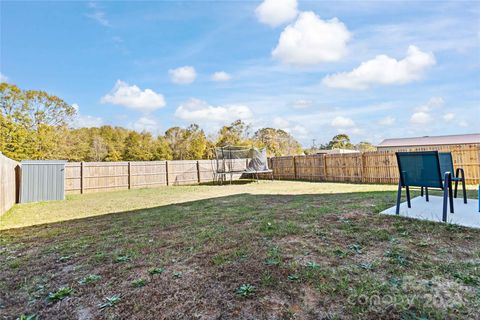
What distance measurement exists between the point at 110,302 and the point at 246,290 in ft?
3.20

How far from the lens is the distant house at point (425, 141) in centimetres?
2231

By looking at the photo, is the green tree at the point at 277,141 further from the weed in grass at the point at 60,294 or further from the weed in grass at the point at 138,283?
the weed in grass at the point at 60,294

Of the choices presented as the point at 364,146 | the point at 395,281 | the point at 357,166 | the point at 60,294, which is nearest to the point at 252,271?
the point at 395,281

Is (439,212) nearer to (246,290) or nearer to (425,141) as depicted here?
(246,290)

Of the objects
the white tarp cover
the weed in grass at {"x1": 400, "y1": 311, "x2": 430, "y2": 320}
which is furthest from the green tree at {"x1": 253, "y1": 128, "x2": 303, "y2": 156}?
the weed in grass at {"x1": 400, "y1": 311, "x2": 430, "y2": 320}

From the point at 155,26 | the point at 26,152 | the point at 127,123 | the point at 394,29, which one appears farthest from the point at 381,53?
the point at 127,123

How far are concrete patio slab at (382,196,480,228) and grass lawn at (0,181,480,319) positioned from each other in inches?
10.0

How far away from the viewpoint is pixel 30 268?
2.40 metres

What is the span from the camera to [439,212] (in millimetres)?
3451

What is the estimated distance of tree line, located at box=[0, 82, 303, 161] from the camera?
12898mm

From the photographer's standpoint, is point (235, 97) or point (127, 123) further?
point (127, 123)

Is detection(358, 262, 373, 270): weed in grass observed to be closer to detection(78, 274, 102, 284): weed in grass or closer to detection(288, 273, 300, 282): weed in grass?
detection(288, 273, 300, 282): weed in grass

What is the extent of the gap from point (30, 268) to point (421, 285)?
11.5ft

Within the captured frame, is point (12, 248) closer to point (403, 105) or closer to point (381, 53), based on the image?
point (381, 53)
